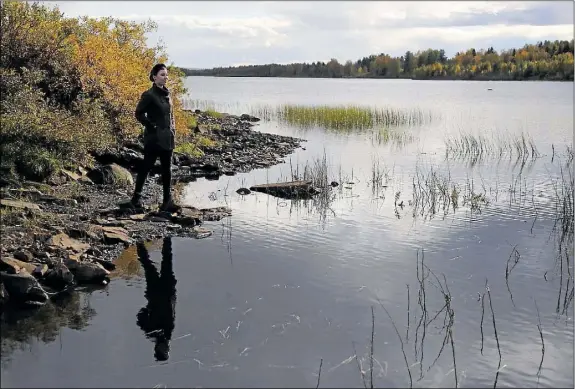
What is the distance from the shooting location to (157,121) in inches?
411

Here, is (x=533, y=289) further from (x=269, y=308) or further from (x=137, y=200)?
(x=137, y=200)

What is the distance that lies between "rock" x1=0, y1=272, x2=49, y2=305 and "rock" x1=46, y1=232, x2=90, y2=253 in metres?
1.10

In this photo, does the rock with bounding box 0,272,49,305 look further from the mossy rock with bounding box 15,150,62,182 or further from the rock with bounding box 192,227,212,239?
the mossy rock with bounding box 15,150,62,182

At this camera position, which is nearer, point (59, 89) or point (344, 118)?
point (59, 89)

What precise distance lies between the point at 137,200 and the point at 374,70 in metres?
134

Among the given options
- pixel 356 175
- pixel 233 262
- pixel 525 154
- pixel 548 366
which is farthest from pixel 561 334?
pixel 525 154

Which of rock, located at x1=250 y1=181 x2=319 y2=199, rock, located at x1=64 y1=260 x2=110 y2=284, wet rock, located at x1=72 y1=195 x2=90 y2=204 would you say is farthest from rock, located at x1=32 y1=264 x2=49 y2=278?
rock, located at x1=250 y1=181 x2=319 y2=199

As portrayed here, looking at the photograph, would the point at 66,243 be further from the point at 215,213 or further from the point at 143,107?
the point at 215,213

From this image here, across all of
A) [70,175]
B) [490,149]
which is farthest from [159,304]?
[490,149]

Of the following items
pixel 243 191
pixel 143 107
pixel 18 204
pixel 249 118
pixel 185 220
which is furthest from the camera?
pixel 249 118

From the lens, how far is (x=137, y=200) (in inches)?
436

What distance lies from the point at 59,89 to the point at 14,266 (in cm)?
786

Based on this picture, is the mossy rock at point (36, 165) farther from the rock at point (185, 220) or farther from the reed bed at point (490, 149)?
the reed bed at point (490, 149)

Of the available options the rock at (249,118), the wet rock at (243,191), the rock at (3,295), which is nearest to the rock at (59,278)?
the rock at (3,295)
